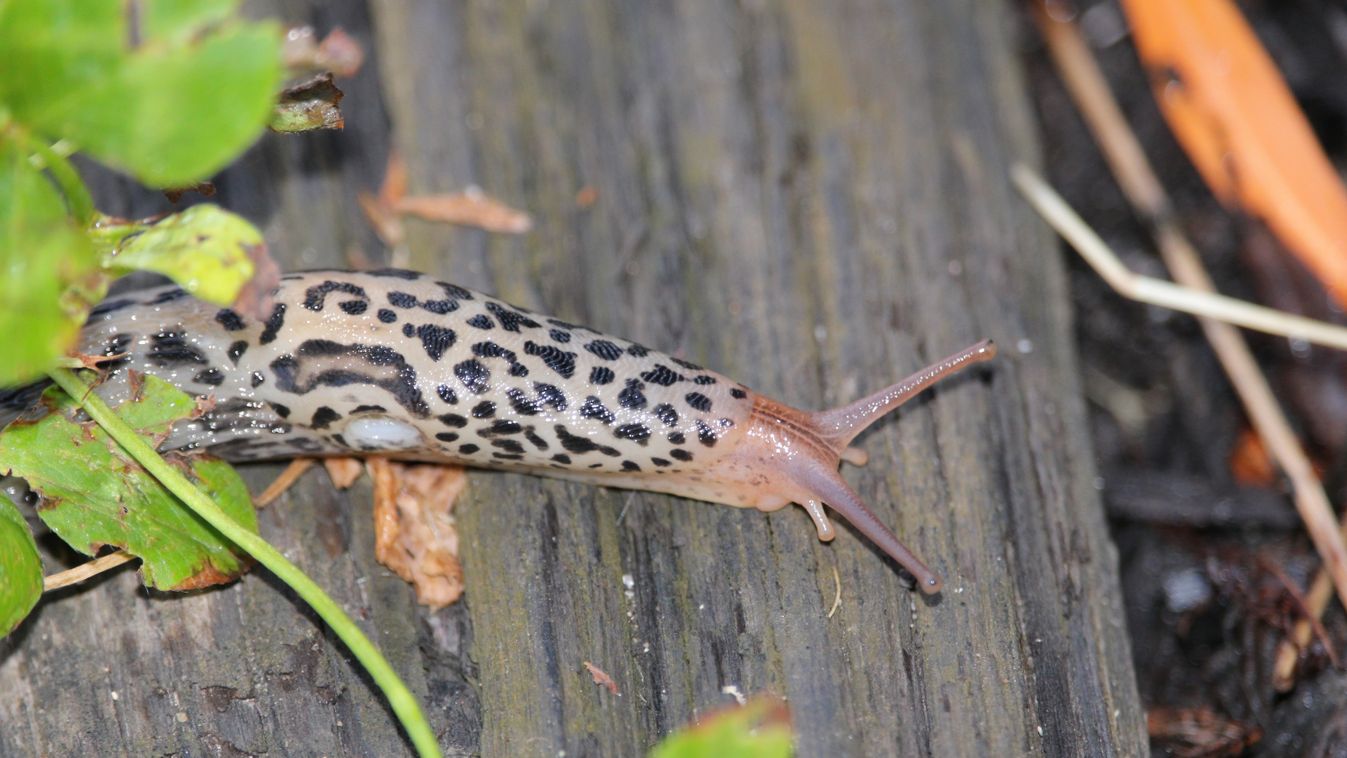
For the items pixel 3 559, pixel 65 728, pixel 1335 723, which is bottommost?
pixel 1335 723

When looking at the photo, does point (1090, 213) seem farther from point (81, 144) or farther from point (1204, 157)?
point (81, 144)

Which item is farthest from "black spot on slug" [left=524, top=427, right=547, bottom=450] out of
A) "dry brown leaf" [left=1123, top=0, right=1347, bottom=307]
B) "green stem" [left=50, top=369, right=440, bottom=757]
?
"dry brown leaf" [left=1123, top=0, right=1347, bottom=307]

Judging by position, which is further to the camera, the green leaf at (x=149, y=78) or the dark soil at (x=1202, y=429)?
the dark soil at (x=1202, y=429)

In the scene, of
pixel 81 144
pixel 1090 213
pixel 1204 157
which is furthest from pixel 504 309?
pixel 1204 157

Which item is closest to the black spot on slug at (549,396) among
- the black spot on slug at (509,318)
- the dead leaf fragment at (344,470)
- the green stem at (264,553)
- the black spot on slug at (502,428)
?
the black spot on slug at (502,428)

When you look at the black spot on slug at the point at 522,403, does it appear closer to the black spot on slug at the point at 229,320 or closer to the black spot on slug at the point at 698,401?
the black spot on slug at the point at 698,401

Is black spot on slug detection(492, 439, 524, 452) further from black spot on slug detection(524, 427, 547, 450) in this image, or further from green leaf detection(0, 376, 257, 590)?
green leaf detection(0, 376, 257, 590)

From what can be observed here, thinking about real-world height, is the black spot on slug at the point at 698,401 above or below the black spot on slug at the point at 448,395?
below
